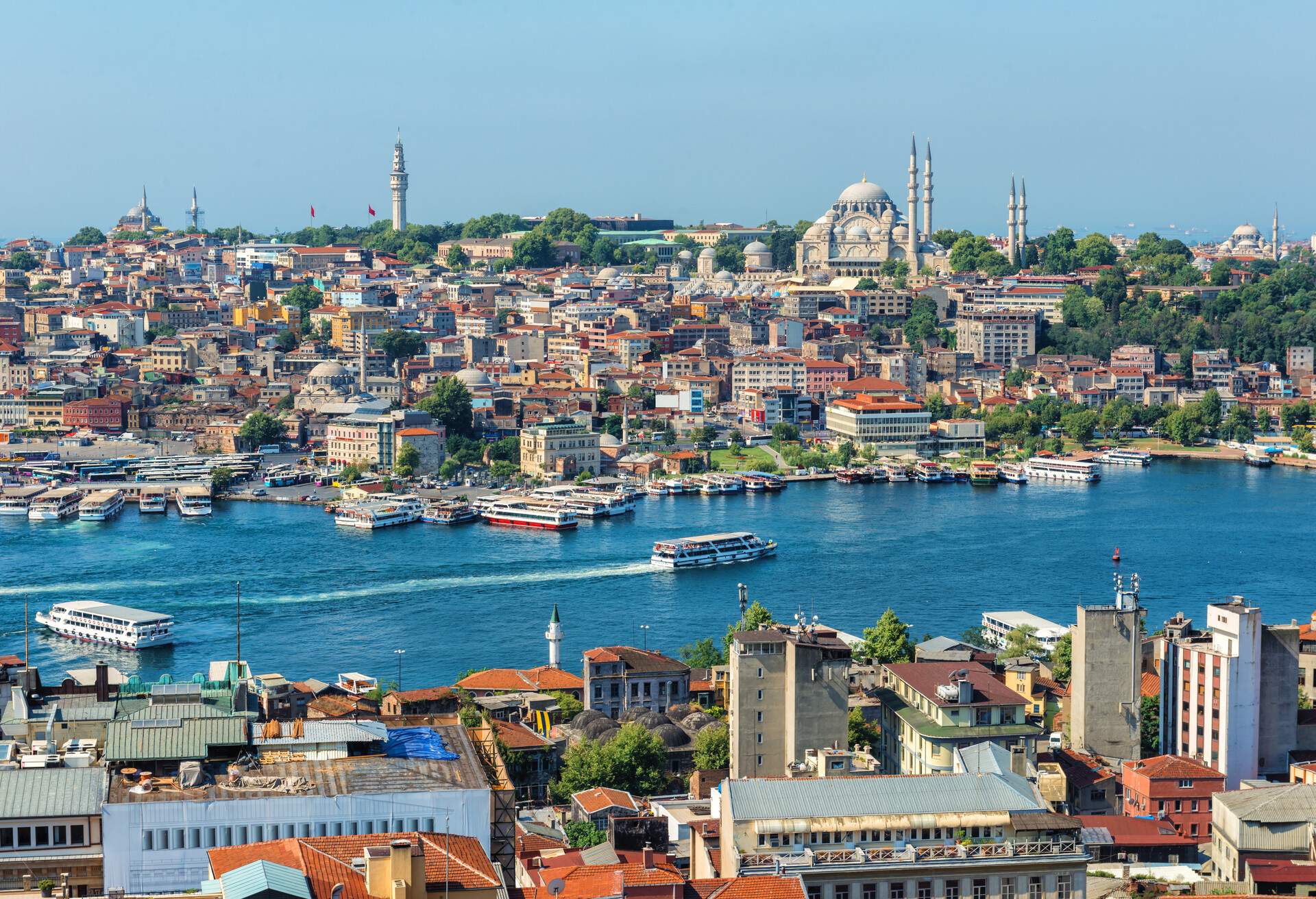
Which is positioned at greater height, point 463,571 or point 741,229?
point 741,229

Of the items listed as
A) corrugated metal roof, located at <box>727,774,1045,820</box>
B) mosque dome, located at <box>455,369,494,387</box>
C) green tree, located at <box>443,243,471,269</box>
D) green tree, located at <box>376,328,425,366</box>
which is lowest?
mosque dome, located at <box>455,369,494,387</box>

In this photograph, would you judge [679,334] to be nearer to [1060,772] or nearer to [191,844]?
[1060,772]

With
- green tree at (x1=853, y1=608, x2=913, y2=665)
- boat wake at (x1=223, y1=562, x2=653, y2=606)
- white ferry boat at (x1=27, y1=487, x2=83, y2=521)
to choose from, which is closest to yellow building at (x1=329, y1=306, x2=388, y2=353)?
white ferry boat at (x1=27, y1=487, x2=83, y2=521)

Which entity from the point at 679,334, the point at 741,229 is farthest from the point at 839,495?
the point at 741,229

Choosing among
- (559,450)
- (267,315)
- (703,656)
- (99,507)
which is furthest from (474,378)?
(703,656)

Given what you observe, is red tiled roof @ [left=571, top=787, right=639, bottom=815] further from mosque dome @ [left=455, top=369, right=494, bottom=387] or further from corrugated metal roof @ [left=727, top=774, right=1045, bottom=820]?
mosque dome @ [left=455, top=369, right=494, bottom=387]

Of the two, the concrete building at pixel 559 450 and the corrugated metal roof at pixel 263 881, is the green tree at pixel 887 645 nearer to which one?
the corrugated metal roof at pixel 263 881

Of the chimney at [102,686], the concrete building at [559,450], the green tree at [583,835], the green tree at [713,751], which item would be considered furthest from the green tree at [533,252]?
the chimney at [102,686]

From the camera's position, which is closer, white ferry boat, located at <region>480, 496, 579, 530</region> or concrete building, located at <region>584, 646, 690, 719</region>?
concrete building, located at <region>584, 646, 690, 719</region>
